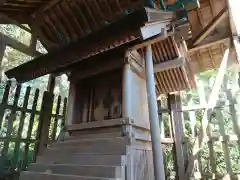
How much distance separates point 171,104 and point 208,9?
2.82 m

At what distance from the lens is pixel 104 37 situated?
3207 mm

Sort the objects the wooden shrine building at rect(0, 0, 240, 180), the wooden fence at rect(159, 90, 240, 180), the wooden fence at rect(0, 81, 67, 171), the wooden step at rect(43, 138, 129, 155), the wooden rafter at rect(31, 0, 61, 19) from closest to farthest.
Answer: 1. the wooden shrine building at rect(0, 0, 240, 180)
2. the wooden step at rect(43, 138, 129, 155)
3. the wooden fence at rect(0, 81, 67, 171)
4. the wooden rafter at rect(31, 0, 61, 19)
5. the wooden fence at rect(159, 90, 240, 180)

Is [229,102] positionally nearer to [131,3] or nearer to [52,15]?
[131,3]

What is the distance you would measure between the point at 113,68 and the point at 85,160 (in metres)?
1.85

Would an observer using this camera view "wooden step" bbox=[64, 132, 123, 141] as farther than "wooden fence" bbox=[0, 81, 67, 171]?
No

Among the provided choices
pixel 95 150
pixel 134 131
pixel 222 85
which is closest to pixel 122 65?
pixel 134 131

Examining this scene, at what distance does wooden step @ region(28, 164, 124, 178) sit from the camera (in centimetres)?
274

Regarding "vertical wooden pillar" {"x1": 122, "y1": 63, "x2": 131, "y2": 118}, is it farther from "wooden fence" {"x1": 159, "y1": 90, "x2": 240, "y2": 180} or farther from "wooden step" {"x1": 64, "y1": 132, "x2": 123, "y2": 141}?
"wooden fence" {"x1": 159, "y1": 90, "x2": 240, "y2": 180}

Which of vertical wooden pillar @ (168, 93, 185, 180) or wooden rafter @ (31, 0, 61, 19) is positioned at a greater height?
wooden rafter @ (31, 0, 61, 19)

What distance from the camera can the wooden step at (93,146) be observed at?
3.23m

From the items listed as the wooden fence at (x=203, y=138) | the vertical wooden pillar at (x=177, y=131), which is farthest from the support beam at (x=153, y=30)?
the vertical wooden pillar at (x=177, y=131)

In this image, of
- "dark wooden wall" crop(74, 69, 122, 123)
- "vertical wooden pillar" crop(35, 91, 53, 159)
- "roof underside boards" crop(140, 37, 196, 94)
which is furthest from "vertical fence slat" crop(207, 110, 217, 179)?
"vertical wooden pillar" crop(35, 91, 53, 159)

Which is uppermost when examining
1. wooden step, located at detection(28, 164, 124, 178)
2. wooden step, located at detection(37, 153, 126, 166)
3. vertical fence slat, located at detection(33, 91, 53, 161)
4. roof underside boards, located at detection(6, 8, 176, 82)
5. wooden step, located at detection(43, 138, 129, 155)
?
roof underside boards, located at detection(6, 8, 176, 82)

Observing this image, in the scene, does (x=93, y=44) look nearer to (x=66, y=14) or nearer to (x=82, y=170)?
(x=66, y=14)
